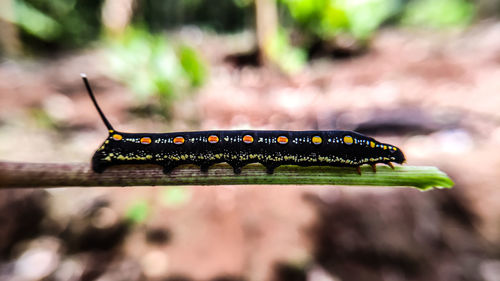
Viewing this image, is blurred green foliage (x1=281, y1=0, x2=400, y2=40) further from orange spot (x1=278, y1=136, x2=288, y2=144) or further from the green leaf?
the green leaf

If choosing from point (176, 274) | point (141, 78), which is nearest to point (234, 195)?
point (176, 274)

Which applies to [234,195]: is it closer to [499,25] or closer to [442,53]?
[442,53]

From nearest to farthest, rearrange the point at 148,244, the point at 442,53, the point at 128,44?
the point at 148,244 → the point at 128,44 → the point at 442,53

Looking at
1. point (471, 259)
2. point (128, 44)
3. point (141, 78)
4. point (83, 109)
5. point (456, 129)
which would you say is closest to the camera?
point (471, 259)

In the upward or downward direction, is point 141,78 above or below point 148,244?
above

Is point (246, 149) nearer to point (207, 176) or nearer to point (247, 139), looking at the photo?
point (247, 139)

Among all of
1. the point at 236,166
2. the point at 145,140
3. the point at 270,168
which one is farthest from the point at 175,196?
the point at 270,168
